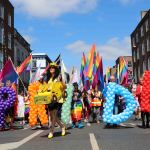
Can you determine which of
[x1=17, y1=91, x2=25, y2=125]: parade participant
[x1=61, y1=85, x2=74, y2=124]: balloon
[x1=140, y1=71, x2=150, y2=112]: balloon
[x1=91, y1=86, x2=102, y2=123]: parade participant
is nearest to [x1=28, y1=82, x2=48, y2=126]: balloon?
[x1=61, y1=85, x2=74, y2=124]: balloon

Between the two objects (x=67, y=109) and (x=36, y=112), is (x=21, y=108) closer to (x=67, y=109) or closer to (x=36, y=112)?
(x=36, y=112)

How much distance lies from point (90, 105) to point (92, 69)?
16.5ft

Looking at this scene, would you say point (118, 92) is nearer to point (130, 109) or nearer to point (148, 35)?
point (130, 109)

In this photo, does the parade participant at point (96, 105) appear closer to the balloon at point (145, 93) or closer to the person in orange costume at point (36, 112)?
the person in orange costume at point (36, 112)

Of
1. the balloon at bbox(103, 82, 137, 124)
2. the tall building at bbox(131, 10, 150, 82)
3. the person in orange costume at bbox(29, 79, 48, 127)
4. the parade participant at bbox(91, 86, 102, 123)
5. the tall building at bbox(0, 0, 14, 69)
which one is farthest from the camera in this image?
the tall building at bbox(131, 10, 150, 82)

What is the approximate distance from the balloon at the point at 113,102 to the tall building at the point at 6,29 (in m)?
39.1

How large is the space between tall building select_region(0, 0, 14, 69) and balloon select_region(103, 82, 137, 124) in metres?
39.1

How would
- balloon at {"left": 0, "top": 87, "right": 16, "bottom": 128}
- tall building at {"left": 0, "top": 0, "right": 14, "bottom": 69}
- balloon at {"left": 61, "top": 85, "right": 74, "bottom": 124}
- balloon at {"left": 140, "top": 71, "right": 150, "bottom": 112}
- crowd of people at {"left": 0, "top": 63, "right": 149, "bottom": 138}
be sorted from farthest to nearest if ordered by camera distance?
1. tall building at {"left": 0, "top": 0, "right": 14, "bottom": 69}
2. balloon at {"left": 0, "top": 87, "right": 16, "bottom": 128}
3. balloon at {"left": 140, "top": 71, "right": 150, "bottom": 112}
4. balloon at {"left": 61, "top": 85, "right": 74, "bottom": 124}
5. crowd of people at {"left": 0, "top": 63, "right": 149, "bottom": 138}

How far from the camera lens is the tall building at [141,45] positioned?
222 feet

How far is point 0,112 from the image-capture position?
51.6 ft

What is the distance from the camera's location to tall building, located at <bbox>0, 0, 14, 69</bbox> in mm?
55312

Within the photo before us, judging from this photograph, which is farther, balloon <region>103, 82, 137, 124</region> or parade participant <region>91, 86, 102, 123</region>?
parade participant <region>91, 86, 102, 123</region>

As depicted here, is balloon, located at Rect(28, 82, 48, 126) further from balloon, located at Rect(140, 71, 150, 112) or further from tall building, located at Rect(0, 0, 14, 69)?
tall building, located at Rect(0, 0, 14, 69)

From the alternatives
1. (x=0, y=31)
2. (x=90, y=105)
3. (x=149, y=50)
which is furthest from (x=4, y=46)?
(x=90, y=105)
